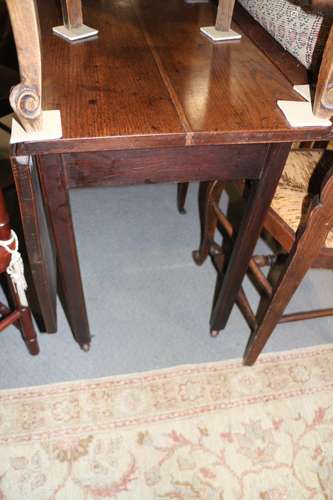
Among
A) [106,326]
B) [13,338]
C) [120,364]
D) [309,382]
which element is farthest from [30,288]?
[309,382]

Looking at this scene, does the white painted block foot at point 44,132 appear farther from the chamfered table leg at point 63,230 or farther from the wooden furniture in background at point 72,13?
the wooden furniture in background at point 72,13

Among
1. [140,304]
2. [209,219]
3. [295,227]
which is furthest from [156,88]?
[140,304]

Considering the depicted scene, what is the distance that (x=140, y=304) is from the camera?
4.80ft

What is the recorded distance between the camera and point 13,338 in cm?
133

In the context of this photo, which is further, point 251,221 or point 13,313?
point 13,313

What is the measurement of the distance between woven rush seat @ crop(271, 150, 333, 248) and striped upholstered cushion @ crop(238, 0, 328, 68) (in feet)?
0.94

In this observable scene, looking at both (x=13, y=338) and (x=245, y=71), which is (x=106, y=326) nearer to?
(x=13, y=338)

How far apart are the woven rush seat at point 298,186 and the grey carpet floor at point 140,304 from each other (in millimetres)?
512

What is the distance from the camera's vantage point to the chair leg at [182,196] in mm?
1742

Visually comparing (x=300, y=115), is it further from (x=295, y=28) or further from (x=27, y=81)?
(x=27, y=81)

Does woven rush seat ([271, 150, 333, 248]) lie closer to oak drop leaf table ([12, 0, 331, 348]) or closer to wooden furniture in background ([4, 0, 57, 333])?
oak drop leaf table ([12, 0, 331, 348])

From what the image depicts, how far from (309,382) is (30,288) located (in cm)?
98

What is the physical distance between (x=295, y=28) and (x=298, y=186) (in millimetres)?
391

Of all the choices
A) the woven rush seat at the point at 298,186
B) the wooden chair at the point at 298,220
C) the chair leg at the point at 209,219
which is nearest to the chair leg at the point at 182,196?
the chair leg at the point at 209,219
